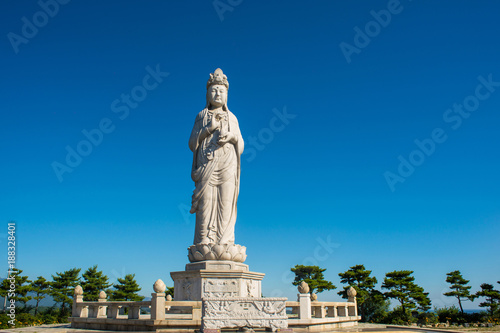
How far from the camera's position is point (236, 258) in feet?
39.1

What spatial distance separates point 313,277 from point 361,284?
3.33 metres

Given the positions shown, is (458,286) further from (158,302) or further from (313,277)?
(158,302)

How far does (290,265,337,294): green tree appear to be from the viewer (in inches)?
879

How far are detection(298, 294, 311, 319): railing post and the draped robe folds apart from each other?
285 cm

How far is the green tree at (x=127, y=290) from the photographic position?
66.6 ft

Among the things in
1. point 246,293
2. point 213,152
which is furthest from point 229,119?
point 246,293

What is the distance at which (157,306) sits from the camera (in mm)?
9414

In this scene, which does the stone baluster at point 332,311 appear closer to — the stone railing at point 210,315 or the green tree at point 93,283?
the stone railing at point 210,315

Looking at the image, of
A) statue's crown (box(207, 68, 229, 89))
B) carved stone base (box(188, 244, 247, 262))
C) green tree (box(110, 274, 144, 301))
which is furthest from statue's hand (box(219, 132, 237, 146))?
green tree (box(110, 274, 144, 301))

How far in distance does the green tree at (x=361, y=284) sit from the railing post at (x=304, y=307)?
409 inches

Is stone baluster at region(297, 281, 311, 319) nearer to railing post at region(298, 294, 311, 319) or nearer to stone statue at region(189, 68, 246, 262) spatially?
railing post at region(298, 294, 311, 319)

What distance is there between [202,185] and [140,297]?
10.9 meters

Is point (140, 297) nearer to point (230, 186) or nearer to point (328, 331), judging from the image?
point (230, 186)

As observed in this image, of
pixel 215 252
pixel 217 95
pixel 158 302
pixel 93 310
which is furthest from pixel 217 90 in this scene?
pixel 93 310
